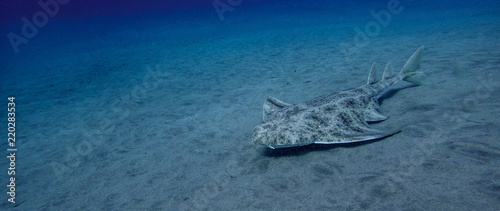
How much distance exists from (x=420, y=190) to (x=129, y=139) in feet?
18.9

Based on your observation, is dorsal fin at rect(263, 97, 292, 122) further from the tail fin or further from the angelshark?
the tail fin

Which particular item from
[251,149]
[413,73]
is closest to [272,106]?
[251,149]

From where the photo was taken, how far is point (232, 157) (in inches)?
162

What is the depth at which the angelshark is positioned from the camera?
348 cm

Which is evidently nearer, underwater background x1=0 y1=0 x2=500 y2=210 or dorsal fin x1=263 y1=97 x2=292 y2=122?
underwater background x1=0 y1=0 x2=500 y2=210

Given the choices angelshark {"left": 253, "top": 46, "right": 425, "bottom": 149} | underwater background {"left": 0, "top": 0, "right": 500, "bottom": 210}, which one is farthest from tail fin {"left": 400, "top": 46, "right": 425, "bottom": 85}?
angelshark {"left": 253, "top": 46, "right": 425, "bottom": 149}

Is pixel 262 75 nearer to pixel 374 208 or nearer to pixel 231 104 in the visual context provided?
pixel 231 104

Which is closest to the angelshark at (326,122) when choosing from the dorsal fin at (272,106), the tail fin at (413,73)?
the dorsal fin at (272,106)

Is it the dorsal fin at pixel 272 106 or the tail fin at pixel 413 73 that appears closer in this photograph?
the dorsal fin at pixel 272 106

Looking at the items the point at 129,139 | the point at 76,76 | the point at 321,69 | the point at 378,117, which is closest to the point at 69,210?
the point at 129,139

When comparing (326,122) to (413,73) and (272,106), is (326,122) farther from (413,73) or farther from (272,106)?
(413,73)

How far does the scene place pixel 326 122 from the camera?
3.79m

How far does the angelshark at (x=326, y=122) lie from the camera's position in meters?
3.48

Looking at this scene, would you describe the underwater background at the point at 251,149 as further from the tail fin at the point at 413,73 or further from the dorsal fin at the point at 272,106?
the dorsal fin at the point at 272,106
